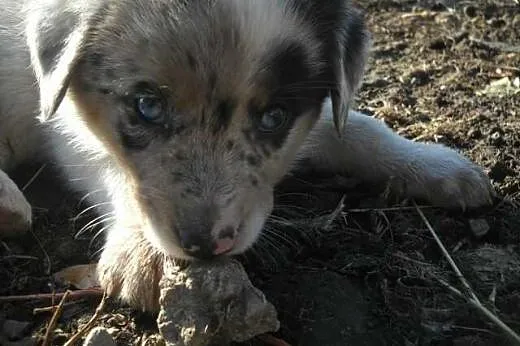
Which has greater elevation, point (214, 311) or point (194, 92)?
point (194, 92)

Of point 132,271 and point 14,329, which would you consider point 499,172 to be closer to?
point 132,271

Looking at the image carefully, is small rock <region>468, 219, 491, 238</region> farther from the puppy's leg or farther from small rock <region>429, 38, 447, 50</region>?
small rock <region>429, 38, 447, 50</region>

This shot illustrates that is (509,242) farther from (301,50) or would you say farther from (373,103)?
(373,103)

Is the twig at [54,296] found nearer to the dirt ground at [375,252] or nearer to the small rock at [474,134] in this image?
the dirt ground at [375,252]

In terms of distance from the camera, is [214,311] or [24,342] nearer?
[214,311]

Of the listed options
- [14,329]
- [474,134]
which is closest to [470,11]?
[474,134]

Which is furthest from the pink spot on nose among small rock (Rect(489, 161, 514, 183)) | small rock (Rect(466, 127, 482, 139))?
small rock (Rect(466, 127, 482, 139))

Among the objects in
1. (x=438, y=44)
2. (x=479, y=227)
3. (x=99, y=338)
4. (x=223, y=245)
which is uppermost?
(x=223, y=245)
